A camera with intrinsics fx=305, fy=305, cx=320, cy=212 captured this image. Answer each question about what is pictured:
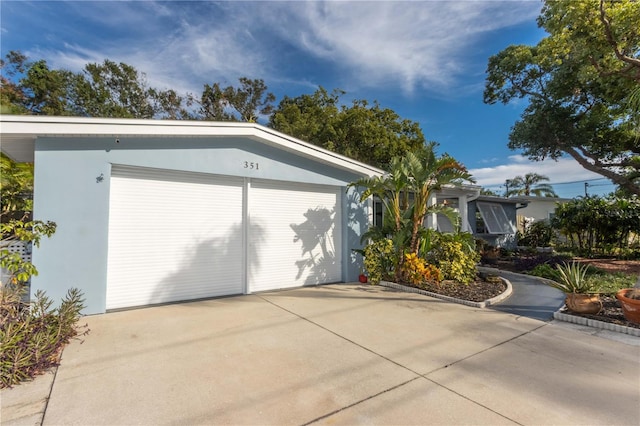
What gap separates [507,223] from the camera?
1703 cm

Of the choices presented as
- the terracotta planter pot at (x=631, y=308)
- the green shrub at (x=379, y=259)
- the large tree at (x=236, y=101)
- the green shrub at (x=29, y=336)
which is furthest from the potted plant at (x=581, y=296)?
the large tree at (x=236, y=101)

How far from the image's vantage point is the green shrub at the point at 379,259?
814cm

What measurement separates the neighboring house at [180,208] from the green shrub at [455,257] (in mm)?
2320

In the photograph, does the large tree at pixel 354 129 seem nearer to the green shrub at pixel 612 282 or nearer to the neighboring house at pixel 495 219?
the neighboring house at pixel 495 219

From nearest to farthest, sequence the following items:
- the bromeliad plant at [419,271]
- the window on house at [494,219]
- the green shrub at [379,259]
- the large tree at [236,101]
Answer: the bromeliad plant at [419,271] < the green shrub at [379,259] < the window on house at [494,219] < the large tree at [236,101]

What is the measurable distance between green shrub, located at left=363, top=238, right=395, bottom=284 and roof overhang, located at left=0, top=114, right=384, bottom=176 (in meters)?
2.81

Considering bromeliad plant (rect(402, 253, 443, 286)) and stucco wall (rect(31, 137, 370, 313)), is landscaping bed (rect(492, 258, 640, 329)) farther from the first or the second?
stucco wall (rect(31, 137, 370, 313))

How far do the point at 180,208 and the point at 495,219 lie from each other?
15.7 meters

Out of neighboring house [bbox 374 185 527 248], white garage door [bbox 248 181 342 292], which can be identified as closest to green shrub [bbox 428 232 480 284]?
white garage door [bbox 248 181 342 292]

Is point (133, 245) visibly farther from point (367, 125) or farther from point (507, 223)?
point (507, 223)

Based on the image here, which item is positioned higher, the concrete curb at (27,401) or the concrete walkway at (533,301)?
the concrete curb at (27,401)

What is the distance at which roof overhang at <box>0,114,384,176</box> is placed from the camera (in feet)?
16.4

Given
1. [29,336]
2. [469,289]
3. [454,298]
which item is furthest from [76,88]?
[469,289]

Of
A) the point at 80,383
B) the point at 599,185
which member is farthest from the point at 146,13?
the point at 599,185
